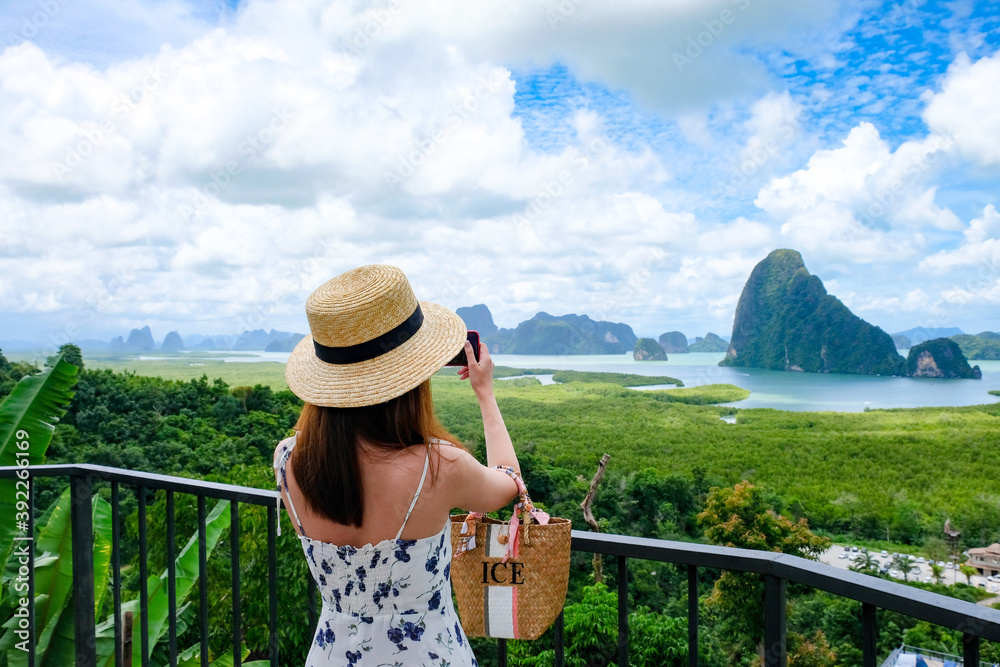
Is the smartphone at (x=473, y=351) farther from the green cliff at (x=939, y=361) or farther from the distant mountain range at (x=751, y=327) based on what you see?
the green cliff at (x=939, y=361)

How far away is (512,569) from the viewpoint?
100 centimetres

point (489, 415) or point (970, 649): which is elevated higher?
point (489, 415)

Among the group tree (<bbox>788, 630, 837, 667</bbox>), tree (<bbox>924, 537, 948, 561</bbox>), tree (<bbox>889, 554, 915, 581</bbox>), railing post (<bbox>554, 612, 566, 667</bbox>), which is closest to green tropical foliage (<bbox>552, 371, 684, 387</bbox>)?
tree (<bbox>924, 537, 948, 561</bbox>)

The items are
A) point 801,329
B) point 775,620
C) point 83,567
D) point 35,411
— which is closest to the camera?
point 775,620

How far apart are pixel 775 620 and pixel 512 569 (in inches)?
16.3

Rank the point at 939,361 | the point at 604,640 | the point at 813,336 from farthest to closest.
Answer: the point at 813,336, the point at 939,361, the point at 604,640

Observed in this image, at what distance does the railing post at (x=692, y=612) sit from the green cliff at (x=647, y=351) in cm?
8807

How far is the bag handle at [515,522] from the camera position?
97 cm

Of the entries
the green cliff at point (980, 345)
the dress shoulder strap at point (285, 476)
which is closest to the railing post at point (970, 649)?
the dress shoulder strap at point (285, 476)

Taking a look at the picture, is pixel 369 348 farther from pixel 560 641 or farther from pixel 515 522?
pixel 560 641

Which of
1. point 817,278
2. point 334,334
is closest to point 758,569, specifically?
point 334,334

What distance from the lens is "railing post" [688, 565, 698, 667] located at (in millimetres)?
998

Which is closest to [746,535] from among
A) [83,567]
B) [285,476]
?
[83,567]

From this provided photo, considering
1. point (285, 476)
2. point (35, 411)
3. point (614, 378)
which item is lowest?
point (614, 378)
